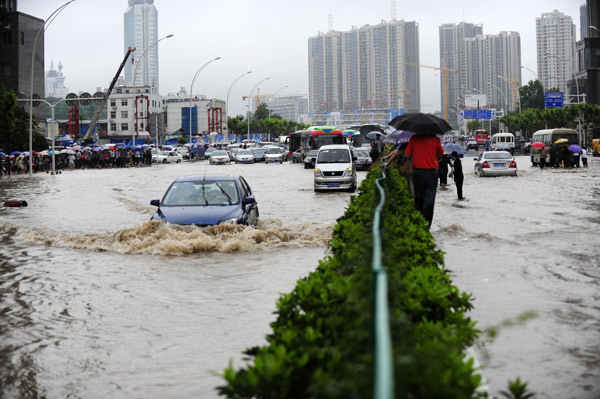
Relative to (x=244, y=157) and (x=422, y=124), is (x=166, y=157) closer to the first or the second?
(x=244, y=157)

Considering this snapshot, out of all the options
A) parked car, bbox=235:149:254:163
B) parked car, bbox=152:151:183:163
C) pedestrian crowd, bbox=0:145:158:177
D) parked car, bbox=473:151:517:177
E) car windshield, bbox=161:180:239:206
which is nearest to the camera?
car windshield, bbox=161:180:239:206

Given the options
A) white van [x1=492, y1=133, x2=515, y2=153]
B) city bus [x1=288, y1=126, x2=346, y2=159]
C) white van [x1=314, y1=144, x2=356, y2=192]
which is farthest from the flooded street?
white van [x1=492, y1=133, x2=515, y2=153]

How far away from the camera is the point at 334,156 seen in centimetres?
3206

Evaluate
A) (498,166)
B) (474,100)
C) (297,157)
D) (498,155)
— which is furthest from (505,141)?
(474,100)

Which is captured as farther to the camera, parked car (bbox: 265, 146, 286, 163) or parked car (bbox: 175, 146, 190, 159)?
parked car (bbox: 175, 146, 190, 159)

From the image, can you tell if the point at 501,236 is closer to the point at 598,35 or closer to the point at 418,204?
the point at 418,204

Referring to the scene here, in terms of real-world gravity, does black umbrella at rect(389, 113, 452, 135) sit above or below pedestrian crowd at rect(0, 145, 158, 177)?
below

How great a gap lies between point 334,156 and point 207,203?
17.5 metres

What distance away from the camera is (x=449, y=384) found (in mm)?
2836

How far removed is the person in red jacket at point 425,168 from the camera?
1277cm

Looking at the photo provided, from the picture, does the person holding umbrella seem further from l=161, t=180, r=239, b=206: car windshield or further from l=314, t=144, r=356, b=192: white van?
l=314, t=144, r=356, b=192: white van

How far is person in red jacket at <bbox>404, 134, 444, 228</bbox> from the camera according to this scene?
41.9 feet

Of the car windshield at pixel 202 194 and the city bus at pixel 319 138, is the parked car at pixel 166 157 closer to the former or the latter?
the city bus at pixel 319 138

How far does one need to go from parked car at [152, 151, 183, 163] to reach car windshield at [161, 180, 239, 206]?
63861mm
